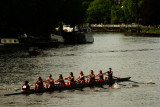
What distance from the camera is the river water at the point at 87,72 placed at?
48219 millimetres

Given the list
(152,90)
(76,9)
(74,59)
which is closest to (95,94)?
(152,90)

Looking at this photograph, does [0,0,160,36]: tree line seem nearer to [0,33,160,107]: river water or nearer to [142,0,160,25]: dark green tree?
[0,33,160,107]: river water

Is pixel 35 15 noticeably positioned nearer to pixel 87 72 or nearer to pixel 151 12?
pixel 87 72

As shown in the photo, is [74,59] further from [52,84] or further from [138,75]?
[52,84]

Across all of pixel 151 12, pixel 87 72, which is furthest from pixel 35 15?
pixel 151 12

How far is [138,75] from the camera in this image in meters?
65.9

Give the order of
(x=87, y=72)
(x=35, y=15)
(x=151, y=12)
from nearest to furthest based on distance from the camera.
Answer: (x=87, y=72)
(x=35, y=15)
(x=151, y=12)

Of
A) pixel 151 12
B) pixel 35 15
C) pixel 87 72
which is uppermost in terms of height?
pixel 35 15

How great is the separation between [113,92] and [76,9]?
8309 centimetres

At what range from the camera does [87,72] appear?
229 ft

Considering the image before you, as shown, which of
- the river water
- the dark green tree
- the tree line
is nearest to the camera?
the river water

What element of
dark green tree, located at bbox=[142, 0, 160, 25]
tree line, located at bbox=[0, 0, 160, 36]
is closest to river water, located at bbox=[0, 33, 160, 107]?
tree line, located at bbox=[0, 0, 160, 36]

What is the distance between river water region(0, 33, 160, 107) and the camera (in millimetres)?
48219

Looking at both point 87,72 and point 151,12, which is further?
point 151,12
